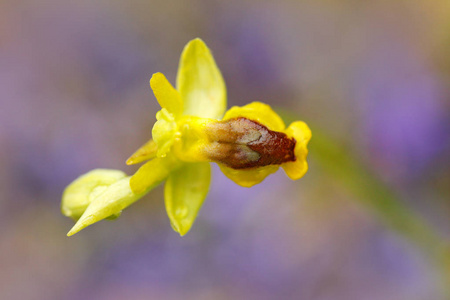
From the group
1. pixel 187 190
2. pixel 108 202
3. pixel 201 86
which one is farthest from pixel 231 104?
pixel 108 202

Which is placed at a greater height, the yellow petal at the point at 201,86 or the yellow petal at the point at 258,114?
the yellow petal at the point at 201,86

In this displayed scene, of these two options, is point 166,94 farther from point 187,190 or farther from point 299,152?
point 299,152

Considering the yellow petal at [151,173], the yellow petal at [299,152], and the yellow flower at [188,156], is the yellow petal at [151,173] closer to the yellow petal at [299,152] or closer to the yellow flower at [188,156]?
the yellow flower at [188,156]

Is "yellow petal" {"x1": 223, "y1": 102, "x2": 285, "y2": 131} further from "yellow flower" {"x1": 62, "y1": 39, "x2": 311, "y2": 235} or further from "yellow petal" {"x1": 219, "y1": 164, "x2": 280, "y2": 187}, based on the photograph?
"yellow petal" {"x1": 219, "y1": 164, "x2": 280, "y2": 187}

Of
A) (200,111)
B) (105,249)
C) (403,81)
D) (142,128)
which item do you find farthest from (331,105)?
(200,111)

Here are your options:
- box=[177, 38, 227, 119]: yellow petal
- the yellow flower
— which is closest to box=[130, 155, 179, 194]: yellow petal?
the yellow flower

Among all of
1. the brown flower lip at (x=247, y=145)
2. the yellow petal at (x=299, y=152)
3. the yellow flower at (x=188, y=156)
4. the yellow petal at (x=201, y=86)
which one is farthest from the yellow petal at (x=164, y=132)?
the yellow petal at (x=299, y=152)
